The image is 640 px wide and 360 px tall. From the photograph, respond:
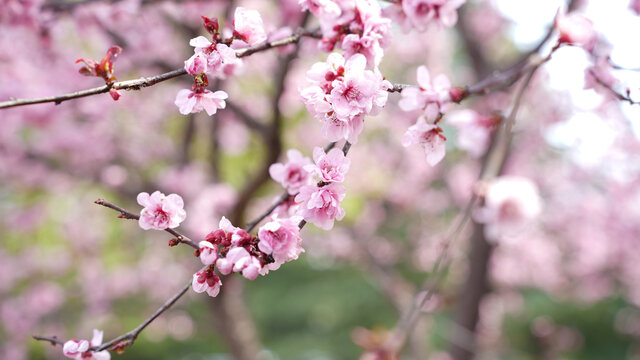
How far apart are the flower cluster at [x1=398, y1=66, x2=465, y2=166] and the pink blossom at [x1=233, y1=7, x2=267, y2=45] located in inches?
15.6

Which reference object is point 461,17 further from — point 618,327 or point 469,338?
Result: point 618,327

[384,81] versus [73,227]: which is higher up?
[73,227]

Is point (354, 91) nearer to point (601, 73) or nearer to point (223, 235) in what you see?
point (223, 235)

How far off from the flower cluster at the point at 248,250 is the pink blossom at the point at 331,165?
0.37 feet

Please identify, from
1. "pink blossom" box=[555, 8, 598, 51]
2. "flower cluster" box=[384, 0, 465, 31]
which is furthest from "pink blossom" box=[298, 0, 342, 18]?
"pink blossom" box=[555, 8, 598, 51]

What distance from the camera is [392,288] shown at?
3.70 meters

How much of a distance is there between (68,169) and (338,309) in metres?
6.19

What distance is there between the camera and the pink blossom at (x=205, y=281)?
3.18 feet

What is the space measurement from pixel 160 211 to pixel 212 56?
383 millimetres

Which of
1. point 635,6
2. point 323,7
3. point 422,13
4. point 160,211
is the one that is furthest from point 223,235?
point 635,6

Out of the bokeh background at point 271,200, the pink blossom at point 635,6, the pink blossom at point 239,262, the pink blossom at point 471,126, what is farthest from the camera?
the bokeh background at point 271,200

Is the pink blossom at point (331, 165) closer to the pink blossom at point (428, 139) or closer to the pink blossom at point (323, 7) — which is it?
the pink blossom at point (428, 139)

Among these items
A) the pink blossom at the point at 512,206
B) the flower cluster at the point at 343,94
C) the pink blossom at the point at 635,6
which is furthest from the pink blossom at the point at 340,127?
the pink blossom at the point at 512,206

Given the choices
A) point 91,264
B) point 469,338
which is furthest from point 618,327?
point 91,264
